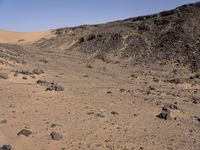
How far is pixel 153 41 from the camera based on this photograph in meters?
44.2

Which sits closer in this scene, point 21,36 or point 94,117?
point 94,117

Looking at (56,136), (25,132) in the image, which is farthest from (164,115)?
(25,132)

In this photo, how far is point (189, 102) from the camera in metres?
20.9

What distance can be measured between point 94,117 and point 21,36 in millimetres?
64133

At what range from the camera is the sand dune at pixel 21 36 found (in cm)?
7264

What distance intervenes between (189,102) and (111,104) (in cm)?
430

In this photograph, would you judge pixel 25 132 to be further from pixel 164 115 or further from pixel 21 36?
pixel 21 36

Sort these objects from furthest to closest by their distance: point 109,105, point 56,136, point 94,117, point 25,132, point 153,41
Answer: point 153,41 → point 109,105 → point 94,117 → point 25,132 → point 56,136

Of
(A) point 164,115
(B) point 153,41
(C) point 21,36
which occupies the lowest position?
(A) point 164,115

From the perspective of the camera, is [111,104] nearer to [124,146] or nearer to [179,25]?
[124,146]

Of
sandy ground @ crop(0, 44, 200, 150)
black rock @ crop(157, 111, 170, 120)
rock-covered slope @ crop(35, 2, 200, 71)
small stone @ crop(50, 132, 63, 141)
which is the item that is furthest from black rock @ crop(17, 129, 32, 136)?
rock-covered slope @ crop(35, 2, 200, 71)

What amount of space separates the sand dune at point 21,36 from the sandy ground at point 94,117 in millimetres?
49323

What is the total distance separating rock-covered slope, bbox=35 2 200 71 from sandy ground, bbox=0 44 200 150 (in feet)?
46.0

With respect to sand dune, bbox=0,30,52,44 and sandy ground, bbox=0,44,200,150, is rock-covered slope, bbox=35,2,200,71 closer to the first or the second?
sandy ground, bbox=0,44,200,150
